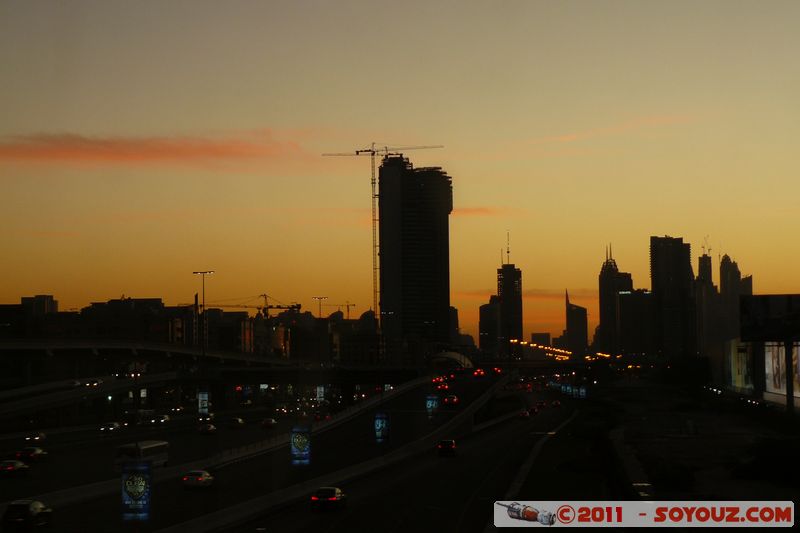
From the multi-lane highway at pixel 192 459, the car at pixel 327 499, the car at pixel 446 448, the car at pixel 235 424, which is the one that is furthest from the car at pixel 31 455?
the car at pixel 235 424

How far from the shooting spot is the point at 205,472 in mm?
68812

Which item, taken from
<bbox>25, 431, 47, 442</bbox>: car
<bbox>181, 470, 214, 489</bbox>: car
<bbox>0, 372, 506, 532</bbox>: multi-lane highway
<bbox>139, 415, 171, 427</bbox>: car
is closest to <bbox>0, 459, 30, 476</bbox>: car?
<bbox>0, 372, 506, 532</bbox>: multi-lane highway

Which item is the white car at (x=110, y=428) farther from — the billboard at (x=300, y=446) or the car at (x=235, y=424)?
the billboard at (x=300, y=446)

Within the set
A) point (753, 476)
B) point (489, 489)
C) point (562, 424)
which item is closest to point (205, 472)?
point (489, 489)

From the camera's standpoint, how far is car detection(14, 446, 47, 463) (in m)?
84.6

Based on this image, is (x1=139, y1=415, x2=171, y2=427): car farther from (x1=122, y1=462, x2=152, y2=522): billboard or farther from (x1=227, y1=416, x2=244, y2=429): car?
(x1=122, y1=462, x2=152, y2=522): billboard

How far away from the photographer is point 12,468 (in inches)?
2965

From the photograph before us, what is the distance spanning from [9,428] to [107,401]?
47.5 metres

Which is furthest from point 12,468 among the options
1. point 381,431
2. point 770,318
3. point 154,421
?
point 770,318

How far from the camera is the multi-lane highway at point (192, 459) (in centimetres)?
5769

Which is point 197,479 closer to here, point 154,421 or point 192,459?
point 192,459

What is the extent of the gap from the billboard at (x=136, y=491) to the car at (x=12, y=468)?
28.2 metres

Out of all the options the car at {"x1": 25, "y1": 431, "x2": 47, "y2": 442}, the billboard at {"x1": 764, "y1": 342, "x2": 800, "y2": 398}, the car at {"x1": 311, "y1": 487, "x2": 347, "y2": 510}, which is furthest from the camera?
the billboard at {"x1": 764, "y1": 342, "x2": 800, "y2": 398}

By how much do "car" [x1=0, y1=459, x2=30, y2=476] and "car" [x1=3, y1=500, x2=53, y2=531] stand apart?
25096 mm
